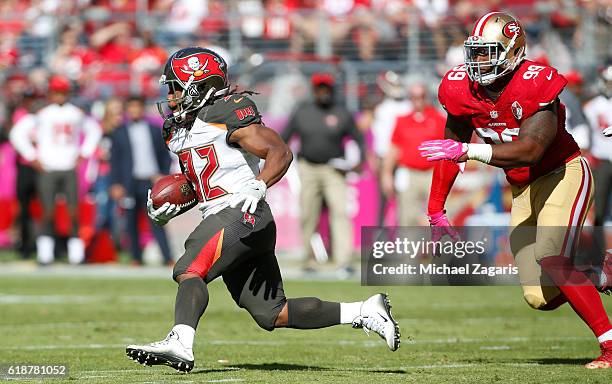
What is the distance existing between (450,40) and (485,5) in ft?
2.90

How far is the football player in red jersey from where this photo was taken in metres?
5.99

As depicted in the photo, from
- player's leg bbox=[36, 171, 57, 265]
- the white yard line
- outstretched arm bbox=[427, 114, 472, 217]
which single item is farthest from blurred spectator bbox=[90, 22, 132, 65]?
outstretched arm bbox=[427, 114, 472, 217]

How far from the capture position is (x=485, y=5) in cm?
1623

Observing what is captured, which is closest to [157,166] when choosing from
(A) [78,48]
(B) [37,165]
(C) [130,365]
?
(B) [37,165]

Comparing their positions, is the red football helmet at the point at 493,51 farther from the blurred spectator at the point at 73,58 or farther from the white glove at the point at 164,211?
the blurred spectator at the point at 73,58

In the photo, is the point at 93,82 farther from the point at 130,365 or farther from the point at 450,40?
the point at 130,365

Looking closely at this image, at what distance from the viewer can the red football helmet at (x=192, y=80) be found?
235 inches

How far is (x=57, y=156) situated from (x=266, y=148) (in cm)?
872

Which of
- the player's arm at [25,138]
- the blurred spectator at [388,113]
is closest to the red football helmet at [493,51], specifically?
the blurred spectator at [388,113]

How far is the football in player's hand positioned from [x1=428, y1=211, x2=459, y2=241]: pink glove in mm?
1305

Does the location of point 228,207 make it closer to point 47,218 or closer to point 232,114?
point 232,114

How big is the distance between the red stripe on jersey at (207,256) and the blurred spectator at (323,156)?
22.8ft

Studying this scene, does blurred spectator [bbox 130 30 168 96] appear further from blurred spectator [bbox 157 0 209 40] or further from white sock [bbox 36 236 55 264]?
white sock [bbox 36 236 55 264]

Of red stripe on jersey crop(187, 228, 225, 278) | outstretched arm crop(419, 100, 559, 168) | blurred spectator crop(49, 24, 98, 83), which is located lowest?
blurred spectator crop(49, 24, 98, 83)
